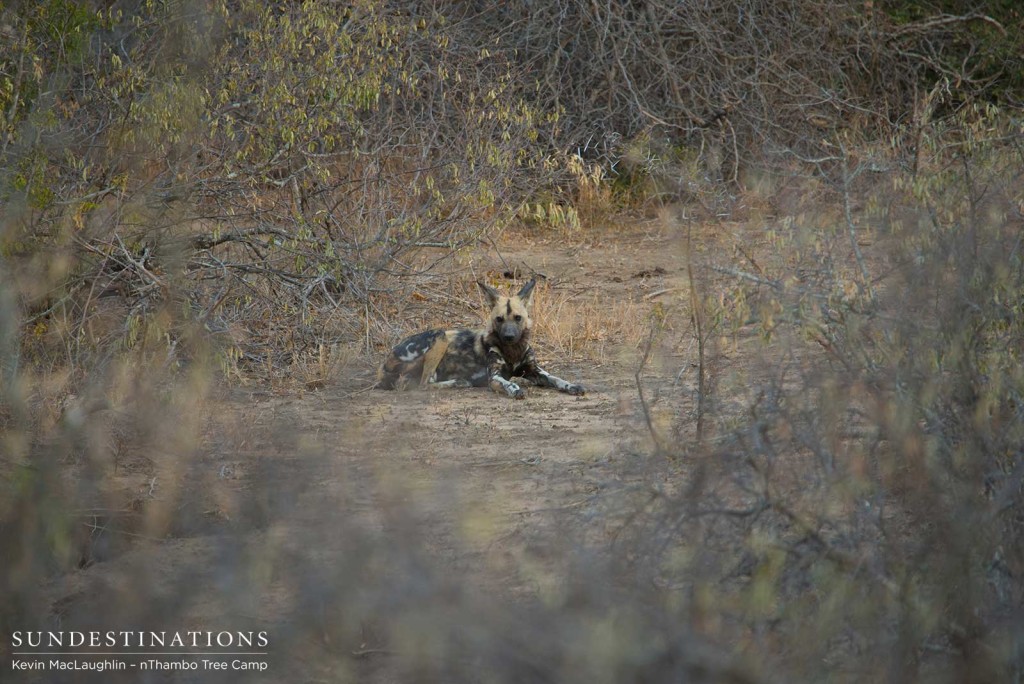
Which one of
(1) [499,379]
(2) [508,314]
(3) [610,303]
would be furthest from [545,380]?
(3) [610,303]

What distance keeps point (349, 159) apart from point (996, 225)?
5.10m

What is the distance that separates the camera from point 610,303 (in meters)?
8.31

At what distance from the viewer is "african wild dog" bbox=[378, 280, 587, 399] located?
655 cm

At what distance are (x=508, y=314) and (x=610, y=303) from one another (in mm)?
1565

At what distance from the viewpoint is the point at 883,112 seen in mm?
10367

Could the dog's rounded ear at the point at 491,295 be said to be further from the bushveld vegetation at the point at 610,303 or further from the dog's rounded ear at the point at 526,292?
the bushveld vegetation at the point at 610,303

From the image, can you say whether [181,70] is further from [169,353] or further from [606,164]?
[606,164]

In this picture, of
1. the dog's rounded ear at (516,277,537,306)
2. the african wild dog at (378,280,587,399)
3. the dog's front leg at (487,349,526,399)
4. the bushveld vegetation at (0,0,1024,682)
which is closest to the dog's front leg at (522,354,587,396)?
the african wild dog at (378,280,587,399)

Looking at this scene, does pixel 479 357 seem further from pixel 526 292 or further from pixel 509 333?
pixel 526 292

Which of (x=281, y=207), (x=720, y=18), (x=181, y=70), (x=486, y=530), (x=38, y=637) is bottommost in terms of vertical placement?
(x=38, y=637)

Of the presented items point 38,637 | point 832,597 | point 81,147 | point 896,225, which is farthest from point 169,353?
point 832,597

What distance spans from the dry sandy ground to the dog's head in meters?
0.38

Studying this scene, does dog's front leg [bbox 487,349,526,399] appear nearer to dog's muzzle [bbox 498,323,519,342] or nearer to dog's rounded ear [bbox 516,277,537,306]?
dog's muzzle [bbox 498,323,519,342]

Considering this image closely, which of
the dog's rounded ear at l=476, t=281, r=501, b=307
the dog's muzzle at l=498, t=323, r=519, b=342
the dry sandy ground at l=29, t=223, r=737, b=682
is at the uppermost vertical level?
the dog's rounded ear at l=476, t=281, r=501, b=307
